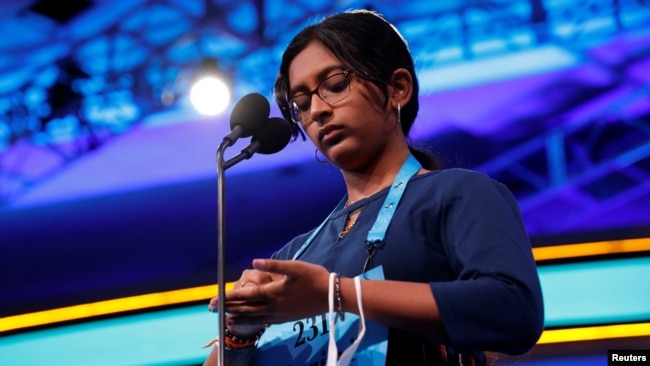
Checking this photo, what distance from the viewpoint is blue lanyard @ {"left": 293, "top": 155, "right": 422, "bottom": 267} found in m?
1.28

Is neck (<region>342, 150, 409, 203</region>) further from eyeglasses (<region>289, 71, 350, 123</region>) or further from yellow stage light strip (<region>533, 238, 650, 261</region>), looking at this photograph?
yellow stage light strip (<region>533, 238, 650, 261</region>)

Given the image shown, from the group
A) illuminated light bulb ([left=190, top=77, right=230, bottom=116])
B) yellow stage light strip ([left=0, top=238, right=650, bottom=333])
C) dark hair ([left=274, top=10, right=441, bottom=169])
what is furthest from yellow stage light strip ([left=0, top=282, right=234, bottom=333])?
dark hair ([left=274, top=10, right=441, bottom=169])

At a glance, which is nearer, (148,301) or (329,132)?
(329,132)

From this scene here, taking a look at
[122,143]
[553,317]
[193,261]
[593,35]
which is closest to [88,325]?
[193,261]

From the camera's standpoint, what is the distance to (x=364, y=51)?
1.49m

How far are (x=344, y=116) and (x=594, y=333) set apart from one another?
160 cm

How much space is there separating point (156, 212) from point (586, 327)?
5.21ft

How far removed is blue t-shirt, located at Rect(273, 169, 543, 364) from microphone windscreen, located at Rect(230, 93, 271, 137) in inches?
10.0

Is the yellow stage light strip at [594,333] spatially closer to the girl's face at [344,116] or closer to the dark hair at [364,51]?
the dark hair at [364,51]

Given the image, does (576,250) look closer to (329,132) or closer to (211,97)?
(211,97)

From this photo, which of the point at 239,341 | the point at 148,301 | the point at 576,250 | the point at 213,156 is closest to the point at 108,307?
the point at 148,301

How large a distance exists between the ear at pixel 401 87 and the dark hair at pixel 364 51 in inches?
0.5

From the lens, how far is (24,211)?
3.16m

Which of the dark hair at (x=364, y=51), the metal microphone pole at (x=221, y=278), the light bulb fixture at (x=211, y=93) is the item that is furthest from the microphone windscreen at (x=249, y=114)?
the light bulb fixture at (x=211, y=93)
